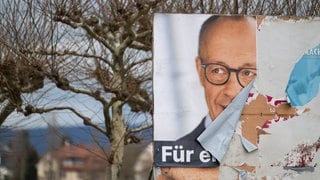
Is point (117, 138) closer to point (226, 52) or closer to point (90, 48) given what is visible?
point (90, 48)

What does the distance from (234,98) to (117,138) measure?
6.88 metres

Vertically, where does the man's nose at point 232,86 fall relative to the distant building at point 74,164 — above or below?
above

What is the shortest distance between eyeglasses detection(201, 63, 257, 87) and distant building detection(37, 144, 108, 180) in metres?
5.98

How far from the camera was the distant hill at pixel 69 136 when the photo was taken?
489 inches

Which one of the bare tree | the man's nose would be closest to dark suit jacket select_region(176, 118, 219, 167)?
the man's nose

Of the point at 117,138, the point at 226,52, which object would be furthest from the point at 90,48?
the point at 226,52

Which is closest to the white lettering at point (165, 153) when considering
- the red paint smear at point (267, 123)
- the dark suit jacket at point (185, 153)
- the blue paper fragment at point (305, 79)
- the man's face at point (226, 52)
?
the dark suit jacket at point (185, 153)

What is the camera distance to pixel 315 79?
222 inches

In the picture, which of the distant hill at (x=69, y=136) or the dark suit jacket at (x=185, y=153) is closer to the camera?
the dark suit jacket at (x=185, y=153)

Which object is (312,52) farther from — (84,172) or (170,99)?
(84,172)

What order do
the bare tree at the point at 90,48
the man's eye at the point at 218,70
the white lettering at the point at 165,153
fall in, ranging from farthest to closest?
1. the bare tree at the point at 90,48
2. the man's eye at the point at 218,70
3. the white lettering at the point at 165,153

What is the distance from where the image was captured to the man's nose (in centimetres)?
553

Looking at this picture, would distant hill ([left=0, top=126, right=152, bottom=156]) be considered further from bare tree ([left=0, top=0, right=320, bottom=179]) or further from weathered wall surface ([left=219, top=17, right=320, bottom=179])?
weathered wall surface ([left=219, top=17, right=320, bottom=179])

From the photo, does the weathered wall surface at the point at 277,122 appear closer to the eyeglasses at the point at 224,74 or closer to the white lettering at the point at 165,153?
the eyeglasses at the point at 224,74
